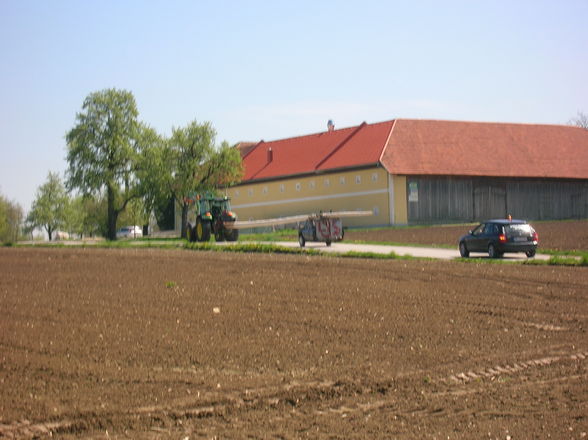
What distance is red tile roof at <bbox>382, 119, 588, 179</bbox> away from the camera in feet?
211

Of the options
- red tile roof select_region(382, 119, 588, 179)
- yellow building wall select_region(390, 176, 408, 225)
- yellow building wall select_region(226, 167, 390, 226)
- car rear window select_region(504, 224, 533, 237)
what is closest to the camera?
car rear window select_region(504, 224, 533, 237)

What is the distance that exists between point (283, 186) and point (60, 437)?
6509 centimetres

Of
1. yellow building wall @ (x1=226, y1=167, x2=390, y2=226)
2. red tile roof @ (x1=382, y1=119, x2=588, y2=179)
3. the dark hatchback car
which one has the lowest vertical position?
the dark hatchback car

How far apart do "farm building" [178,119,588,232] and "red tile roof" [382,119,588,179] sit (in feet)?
0.26

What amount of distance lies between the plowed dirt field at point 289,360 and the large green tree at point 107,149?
202ft

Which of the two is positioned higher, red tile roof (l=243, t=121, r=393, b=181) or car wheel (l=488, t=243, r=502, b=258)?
red tile roof (l=243, t=121, r=393, b=181)

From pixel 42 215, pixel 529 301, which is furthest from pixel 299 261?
pixel 42 215

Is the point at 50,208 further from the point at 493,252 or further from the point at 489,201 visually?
the point at 493,252

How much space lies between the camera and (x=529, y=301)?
16641mm

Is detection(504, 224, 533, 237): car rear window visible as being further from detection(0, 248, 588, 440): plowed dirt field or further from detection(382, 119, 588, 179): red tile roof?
detection(382, 119, 588, 179): red tile roof

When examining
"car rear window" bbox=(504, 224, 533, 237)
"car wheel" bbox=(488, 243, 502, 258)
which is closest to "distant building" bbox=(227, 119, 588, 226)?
"car rear window" bbox=(504, 224, 533, 237)

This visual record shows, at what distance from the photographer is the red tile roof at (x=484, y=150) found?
211 ft

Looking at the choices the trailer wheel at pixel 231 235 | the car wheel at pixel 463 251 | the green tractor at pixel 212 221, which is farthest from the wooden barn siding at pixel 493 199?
the car wheel at pixel 463 251

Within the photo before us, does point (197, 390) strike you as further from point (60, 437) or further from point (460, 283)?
point (460, 283)
